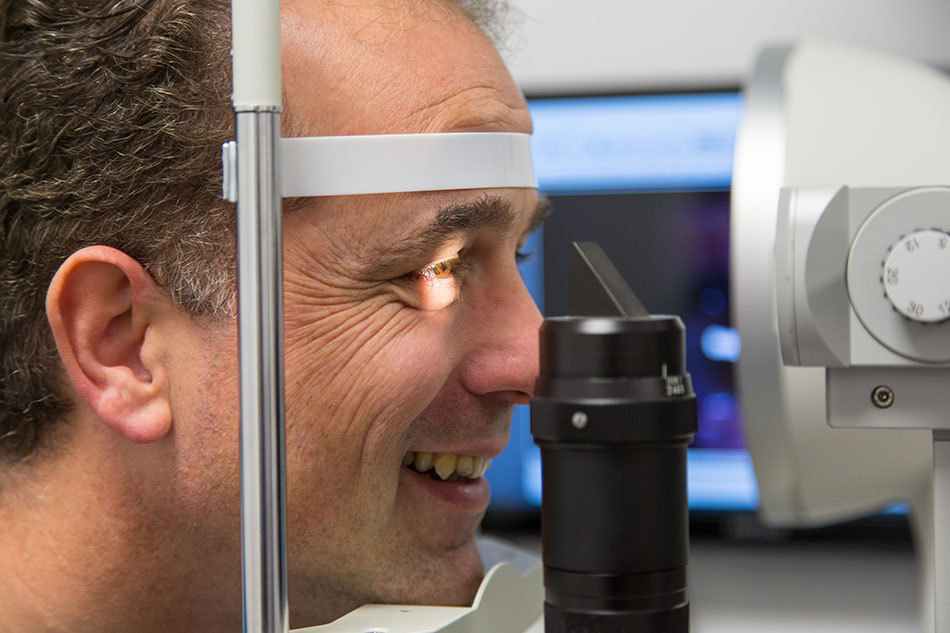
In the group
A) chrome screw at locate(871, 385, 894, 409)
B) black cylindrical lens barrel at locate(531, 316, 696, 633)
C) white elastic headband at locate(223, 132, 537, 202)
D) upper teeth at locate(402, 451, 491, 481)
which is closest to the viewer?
black cylindrical lens barrel at locate(531, 316, 696, 633)

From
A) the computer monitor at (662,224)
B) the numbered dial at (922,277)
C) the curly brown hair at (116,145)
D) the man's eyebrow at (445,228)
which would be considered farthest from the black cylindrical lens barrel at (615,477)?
the computer monitor at (662,224)

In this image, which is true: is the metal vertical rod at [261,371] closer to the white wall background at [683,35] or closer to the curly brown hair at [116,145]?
the curly brown hair at [116,145]

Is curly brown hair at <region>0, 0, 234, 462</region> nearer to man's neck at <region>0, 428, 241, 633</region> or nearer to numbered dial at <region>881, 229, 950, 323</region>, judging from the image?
man's neck at <region>0, 428, 241, 633</region>

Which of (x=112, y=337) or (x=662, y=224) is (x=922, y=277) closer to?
(x=112, y=337)

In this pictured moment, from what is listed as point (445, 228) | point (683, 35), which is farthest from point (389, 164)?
point (683, 35)

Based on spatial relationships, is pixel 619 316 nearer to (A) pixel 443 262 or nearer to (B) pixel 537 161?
(A) pixel 443 262

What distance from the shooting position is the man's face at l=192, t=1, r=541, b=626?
0.81m

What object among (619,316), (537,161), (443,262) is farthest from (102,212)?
(537,161)

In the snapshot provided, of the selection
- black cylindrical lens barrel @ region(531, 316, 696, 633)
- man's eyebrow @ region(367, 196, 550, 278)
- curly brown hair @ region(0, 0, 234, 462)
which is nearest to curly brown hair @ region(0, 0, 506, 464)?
curly brown hair @ region(0, 0, 234, 462)

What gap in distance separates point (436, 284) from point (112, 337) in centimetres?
25

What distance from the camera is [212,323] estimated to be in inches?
32.1

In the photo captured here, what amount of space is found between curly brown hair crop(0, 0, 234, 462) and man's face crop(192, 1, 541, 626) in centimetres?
7

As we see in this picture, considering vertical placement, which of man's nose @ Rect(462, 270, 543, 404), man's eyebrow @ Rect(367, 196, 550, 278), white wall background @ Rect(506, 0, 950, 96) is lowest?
man's nose @ Rect(462, 270, 543, 404)

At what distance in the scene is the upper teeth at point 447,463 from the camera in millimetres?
874
